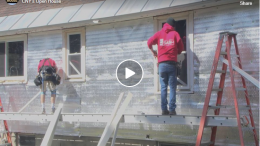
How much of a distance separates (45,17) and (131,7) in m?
2.57

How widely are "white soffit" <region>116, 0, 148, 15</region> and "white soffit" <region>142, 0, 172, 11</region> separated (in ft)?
0.44

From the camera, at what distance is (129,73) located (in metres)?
7.68

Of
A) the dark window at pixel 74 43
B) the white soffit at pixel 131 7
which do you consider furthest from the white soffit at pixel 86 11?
the white soffit at pixel 131 7

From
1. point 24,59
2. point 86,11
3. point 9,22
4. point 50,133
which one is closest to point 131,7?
point 86,11

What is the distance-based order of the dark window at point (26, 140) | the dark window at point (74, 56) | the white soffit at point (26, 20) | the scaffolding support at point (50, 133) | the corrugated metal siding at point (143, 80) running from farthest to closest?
1. the dark window at point (26, 140)
2. the white soffit at point (26, 20)
3. the dark window at point (74, 56)
4. the scaffolding support at point (50, 133)
5. the corrugated metal siding at point (143, 80)

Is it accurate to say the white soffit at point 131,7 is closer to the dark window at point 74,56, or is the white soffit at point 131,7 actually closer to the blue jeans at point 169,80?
the dark window at point 74,56

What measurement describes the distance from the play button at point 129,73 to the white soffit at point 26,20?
284 centimetres

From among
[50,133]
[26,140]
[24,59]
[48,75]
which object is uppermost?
[24,59]

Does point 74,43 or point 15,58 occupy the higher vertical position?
point 74,43

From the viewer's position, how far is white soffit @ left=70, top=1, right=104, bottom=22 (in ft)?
26.5

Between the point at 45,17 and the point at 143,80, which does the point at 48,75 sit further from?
the point at 143,80

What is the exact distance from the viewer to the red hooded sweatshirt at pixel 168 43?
6.21 meters

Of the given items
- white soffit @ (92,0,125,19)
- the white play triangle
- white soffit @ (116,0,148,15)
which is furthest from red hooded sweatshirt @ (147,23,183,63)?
white soffit @ (92,0,125,19)

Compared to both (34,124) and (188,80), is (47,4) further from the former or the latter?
(188,80)
